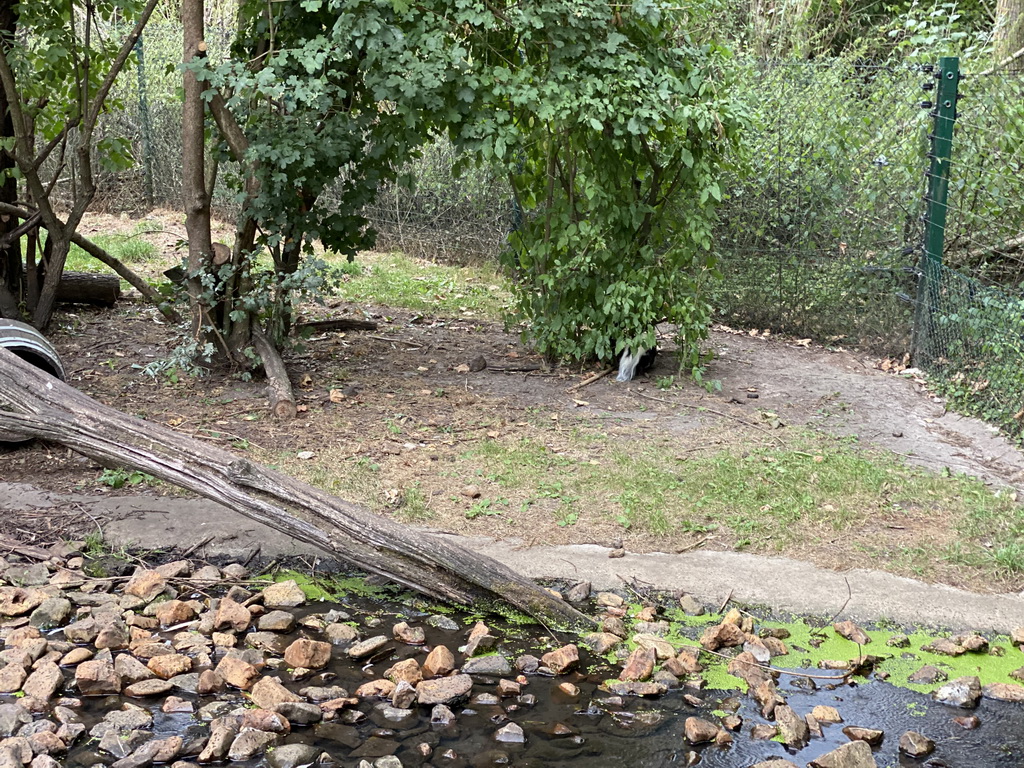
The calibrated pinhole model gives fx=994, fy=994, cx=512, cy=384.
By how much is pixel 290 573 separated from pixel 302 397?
7.42 feet

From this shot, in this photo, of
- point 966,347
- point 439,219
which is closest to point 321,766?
point 966,347

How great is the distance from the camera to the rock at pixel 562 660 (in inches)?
139

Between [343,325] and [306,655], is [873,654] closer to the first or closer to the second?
[306,655]

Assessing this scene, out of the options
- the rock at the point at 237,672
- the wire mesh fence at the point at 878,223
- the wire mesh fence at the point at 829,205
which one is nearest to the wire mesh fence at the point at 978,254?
the wire mesh fence at the point at 878,223

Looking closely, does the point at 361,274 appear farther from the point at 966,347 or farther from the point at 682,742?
the point at 682,742

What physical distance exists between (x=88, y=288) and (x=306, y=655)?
595 cm

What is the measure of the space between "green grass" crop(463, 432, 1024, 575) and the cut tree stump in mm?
4528

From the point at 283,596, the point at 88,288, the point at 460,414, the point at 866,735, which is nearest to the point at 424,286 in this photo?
the point at 88,288

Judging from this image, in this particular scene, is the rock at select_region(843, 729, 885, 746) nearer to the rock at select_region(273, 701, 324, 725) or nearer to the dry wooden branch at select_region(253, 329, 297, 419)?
the rock at select_region(273, 701, 324, 725)

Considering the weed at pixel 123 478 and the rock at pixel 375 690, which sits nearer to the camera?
the rock at pixel 375 690

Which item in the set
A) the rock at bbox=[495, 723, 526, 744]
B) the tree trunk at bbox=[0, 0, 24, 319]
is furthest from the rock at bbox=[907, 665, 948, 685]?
the tree trunk at bbox=[0, 0, 24, 319]

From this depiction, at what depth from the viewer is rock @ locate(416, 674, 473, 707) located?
331 centimetres

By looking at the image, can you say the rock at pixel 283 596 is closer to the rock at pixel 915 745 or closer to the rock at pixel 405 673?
the rock at pixel 405 673

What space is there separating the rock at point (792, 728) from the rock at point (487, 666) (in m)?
0.94
